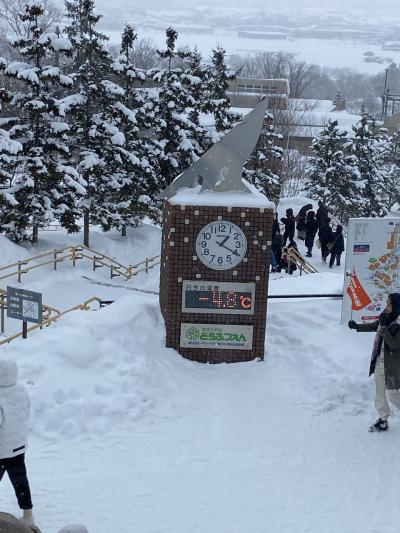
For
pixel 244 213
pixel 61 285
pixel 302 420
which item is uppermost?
pixel 244 213

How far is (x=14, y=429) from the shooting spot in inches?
205

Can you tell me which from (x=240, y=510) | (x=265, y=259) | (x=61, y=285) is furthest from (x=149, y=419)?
(x=61, y=285)

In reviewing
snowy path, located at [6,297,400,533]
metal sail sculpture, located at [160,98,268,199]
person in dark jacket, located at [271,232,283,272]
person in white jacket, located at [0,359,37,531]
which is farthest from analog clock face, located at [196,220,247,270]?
person in dark jacket, located at [271,232,283,272]

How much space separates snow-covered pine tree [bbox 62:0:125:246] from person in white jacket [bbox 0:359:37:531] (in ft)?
56.7

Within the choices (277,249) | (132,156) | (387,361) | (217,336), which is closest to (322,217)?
(277,249)

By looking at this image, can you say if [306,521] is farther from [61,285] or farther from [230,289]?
[61,285]

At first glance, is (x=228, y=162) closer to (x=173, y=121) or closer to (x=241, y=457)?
(x=241, y=457)

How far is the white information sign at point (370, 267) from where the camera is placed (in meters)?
9.80

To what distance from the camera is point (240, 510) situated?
6062 mm

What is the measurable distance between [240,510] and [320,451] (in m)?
1.56

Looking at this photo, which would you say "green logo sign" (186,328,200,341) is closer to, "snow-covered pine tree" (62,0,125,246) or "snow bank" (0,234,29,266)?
"snow bank" (0,234,29,266)

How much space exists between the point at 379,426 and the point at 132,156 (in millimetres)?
17075

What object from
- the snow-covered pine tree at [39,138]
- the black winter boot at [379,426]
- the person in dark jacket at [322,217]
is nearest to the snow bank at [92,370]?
the black winter boot at [379,426]

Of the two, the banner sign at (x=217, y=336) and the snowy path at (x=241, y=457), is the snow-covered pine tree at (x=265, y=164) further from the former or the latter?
the snowy path at (x=241, y=457)
